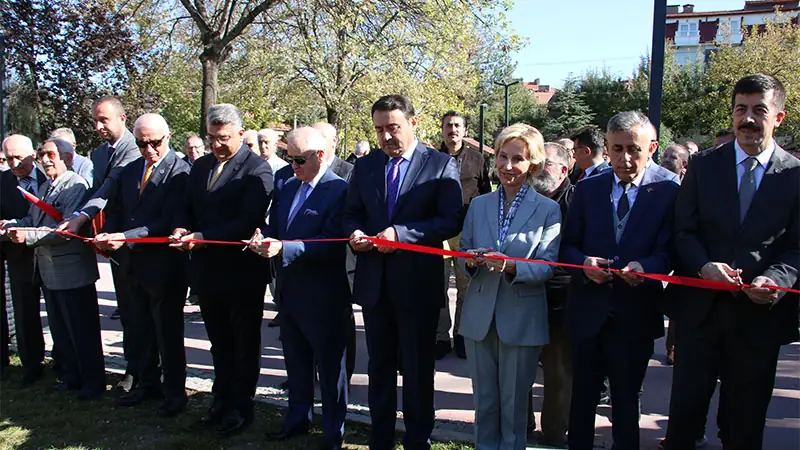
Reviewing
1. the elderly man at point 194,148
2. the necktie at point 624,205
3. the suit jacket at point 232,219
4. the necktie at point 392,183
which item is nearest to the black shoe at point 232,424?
the suit jacket at point 232,219

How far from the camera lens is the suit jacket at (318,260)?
14.7ft

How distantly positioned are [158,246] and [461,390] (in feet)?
9.46

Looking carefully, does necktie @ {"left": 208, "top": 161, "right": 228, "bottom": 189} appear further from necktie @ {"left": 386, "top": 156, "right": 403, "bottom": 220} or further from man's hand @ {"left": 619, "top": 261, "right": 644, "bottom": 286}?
man's hand @ {"left": 619, "top": 261, "right": 644, "bottom": 286}

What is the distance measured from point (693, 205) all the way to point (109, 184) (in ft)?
15.1

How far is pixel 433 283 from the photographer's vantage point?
424cm

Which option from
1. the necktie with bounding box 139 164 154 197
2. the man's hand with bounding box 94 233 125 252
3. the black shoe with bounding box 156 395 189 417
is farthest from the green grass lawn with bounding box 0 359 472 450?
the necktie with bounding box 139 164 154 197

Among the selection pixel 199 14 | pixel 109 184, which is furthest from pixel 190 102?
pixel 109 184

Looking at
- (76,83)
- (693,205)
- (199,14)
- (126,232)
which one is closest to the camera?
(693,205)

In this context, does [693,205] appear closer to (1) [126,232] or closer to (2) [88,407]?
(1) [126,232]

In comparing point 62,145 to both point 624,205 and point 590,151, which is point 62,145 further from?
point 624,205

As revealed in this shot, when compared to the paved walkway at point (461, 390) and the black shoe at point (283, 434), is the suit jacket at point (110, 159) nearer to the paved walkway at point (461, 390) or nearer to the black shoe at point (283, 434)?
the paved walkway at point (461, 390)

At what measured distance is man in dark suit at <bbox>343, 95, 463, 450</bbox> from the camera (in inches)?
164

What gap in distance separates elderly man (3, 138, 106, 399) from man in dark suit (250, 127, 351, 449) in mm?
2154

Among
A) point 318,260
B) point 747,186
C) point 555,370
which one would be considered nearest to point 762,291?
point 747,186
